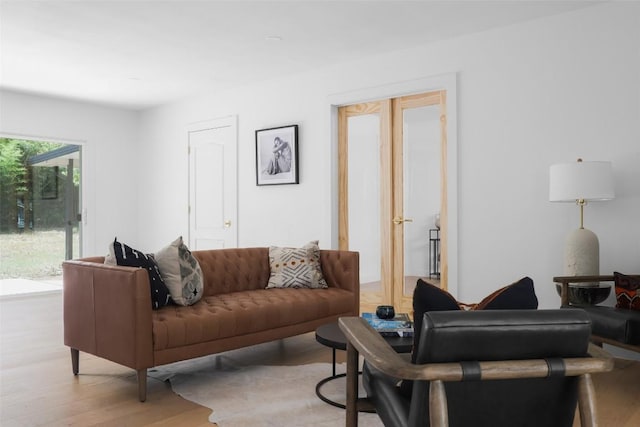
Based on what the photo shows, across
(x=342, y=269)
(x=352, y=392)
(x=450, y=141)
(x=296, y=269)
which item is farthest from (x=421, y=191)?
(x=352, y=392)

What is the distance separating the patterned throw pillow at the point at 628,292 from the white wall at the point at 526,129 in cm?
51

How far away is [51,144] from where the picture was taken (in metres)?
7.16

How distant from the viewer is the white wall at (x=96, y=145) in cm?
681

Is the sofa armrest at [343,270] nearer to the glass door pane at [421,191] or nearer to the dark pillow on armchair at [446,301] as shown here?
the glass door pane at [421,191]

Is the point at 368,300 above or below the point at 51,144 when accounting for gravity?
below

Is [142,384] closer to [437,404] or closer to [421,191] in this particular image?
[437,404]

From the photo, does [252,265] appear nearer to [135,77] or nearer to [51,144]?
[135,77]

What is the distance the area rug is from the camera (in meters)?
2.68

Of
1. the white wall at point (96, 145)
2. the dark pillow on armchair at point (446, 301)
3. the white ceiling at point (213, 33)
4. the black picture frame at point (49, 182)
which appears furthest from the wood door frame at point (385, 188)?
the black picture frame at point (49, 182)

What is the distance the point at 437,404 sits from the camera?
1.37m

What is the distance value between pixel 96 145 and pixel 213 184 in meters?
1.97

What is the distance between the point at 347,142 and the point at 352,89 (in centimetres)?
54

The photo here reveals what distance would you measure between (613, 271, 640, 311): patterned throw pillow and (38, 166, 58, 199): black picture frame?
6.71 metres

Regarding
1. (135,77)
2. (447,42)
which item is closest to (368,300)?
(447,42)
